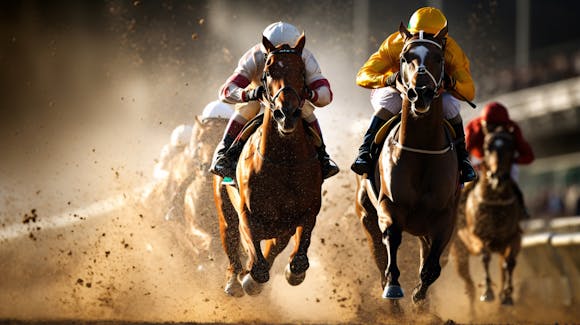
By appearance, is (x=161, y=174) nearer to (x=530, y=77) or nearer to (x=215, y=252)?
(x=215, y=252)

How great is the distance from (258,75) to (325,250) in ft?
15.2

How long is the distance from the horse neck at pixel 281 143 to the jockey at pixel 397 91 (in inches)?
33.7

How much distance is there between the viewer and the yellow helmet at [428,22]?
10.4 m

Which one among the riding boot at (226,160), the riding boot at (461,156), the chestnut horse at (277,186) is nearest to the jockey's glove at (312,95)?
the chestnut horse at (277,186)

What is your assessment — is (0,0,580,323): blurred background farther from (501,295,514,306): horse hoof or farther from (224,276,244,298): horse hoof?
(224,276,244,298): horse hoof

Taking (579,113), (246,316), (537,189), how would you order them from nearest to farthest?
(246,316), (537,189), (579,113)

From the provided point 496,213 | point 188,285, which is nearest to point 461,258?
point 496,213

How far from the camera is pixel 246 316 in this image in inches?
476

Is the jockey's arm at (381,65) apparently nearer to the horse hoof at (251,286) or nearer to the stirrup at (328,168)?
the stirrup at (328,168)

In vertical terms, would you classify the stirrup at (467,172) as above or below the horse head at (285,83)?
below

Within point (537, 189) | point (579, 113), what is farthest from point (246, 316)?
point (579, 113)

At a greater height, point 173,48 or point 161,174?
point 173,48

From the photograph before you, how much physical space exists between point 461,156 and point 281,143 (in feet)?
5.93

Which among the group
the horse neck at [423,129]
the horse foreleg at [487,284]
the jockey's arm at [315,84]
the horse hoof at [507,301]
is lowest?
the horse hoof at [507,301]
